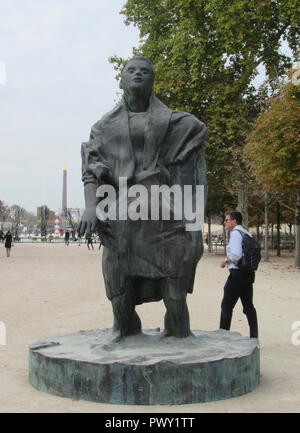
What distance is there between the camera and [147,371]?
4750mm

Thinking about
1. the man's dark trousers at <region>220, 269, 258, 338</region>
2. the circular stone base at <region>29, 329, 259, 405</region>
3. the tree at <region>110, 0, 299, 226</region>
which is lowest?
the circular stone base at <region>29, 329, 259, 405</region>

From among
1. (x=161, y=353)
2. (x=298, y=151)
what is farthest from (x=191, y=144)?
(x=298, y=151)

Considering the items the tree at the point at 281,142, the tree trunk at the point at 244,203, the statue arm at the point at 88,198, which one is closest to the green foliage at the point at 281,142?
the tree at the point at 281,142

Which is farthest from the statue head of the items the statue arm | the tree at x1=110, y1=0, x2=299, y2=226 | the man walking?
the tree at x1=110, y1=0, x2=299, y2=226

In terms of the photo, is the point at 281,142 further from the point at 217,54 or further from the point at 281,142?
the point at 217,54

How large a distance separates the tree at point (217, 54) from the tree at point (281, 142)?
505 cm

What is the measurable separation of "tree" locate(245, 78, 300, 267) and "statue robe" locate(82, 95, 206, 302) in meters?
14.3

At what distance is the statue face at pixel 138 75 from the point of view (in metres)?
5.59

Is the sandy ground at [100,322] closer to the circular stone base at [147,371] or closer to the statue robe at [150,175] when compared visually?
the circular stone base at [147,371]

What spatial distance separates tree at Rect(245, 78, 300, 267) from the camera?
19.5 meters

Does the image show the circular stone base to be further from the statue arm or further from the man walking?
the man walking

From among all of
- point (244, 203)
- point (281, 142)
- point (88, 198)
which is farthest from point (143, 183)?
point (244, 203)

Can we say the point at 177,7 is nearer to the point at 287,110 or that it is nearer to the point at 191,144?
the point at 287,110
